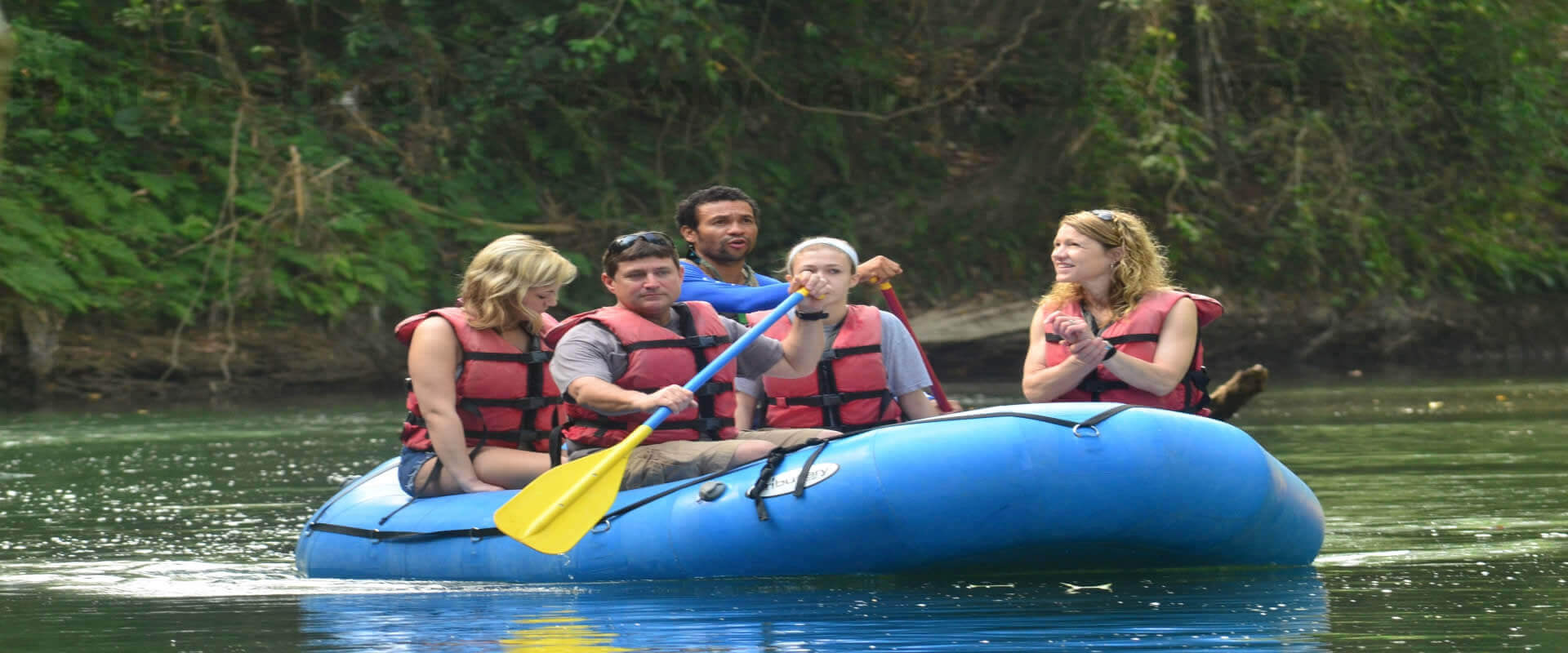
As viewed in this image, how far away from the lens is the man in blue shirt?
5.35 meters

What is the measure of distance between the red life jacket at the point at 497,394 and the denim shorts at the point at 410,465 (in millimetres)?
15

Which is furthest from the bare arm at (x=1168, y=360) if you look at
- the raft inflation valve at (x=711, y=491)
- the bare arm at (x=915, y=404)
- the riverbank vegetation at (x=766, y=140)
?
the riverbank vegetation at (x=766, y=140)

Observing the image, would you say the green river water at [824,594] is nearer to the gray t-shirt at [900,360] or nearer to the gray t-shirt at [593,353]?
the gray t-shirt at [593,353]

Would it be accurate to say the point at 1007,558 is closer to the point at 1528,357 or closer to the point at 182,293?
the point at 182,293

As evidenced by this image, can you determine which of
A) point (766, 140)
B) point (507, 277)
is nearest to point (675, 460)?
point (507, 277)

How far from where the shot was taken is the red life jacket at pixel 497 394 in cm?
493

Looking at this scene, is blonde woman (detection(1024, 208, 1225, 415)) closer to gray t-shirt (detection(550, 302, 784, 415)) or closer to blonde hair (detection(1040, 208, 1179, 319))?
blonde hair (detection(1040, 208, 1179, 319))

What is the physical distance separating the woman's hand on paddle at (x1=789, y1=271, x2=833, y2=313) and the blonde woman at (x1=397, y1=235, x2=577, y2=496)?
0.57m

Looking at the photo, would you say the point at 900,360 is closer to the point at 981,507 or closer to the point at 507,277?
the point at 981,507

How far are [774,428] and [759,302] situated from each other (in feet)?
1.31

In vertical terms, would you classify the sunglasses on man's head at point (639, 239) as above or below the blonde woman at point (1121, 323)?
above

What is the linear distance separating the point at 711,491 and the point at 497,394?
2.50 feet

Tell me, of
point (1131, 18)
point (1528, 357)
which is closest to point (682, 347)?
point (1131, 18)

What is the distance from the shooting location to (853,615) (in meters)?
3.99
